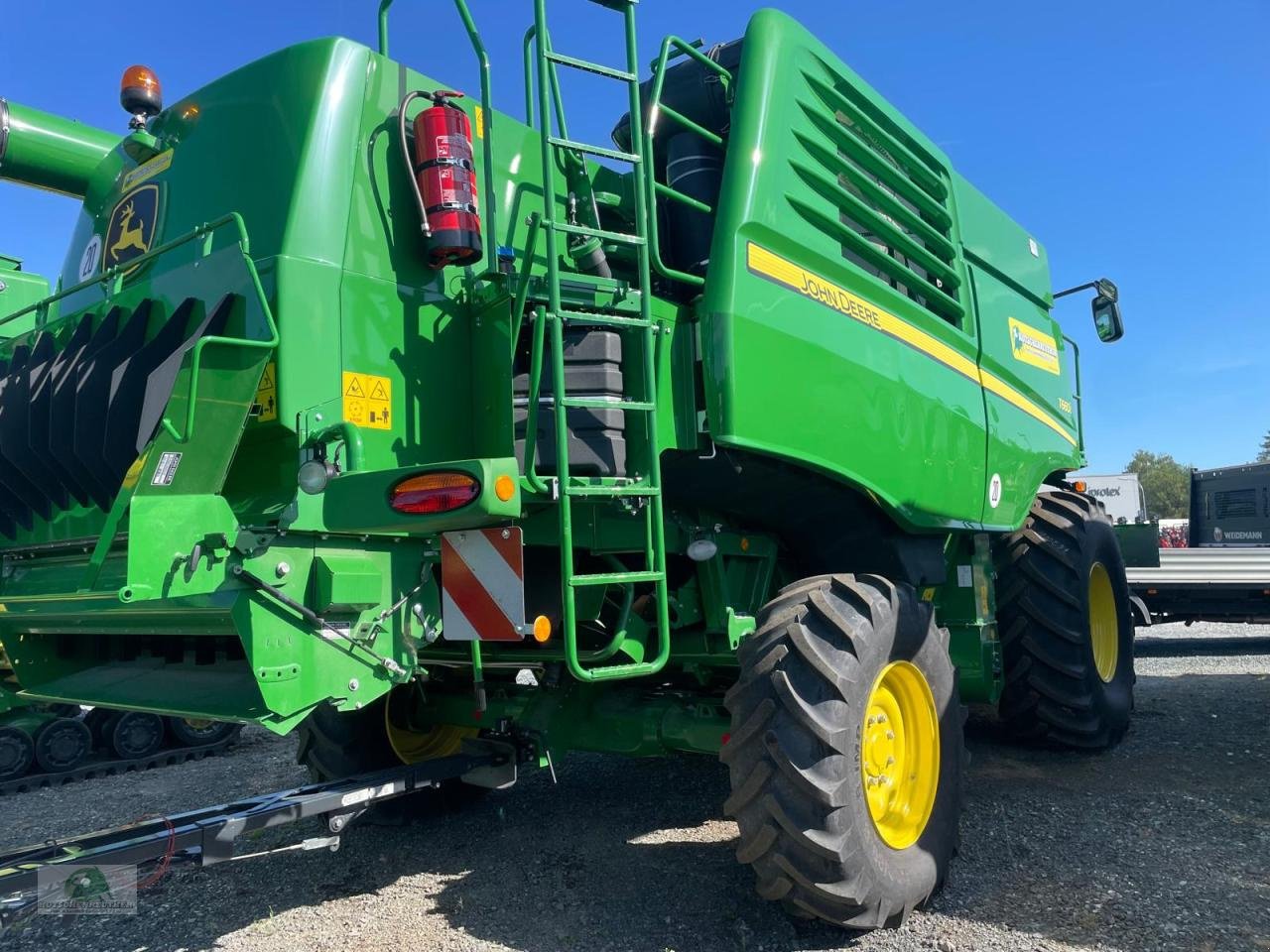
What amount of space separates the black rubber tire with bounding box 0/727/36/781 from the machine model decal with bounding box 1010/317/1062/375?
6.81 m

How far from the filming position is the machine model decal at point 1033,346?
595cm

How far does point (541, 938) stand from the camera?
3354 millimetres

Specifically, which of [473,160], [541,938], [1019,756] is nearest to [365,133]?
[473,160]

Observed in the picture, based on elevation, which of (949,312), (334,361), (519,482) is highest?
(949,312)

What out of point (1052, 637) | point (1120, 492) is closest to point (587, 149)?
point (1052, 637)

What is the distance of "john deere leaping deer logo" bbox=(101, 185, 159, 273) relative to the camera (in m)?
3.89

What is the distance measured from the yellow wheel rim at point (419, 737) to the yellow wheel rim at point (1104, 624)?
4352 mm

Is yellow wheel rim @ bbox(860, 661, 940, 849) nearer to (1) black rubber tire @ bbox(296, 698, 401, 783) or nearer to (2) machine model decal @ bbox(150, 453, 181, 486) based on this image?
(1) black rubber tire @ bbox(296, 698, 401, 783)

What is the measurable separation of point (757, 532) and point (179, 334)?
2477 mm

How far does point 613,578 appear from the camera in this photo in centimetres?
303

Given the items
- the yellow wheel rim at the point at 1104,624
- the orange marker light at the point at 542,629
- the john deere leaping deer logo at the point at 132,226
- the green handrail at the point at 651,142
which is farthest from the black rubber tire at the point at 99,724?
the yellow wheel rim at the point at 1104,624

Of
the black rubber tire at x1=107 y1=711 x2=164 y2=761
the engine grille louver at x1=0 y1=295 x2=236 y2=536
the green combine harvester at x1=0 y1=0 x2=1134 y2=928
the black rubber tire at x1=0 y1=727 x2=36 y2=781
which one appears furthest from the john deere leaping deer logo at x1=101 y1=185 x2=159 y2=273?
the black rubber tire at x1=107 y1=711 x2=164 y2=761

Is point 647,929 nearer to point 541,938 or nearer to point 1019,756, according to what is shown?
point 541,938

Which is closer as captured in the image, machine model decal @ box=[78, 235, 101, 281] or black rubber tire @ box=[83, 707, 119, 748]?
machine model decal @ box=[78, 235, 101, 281]
